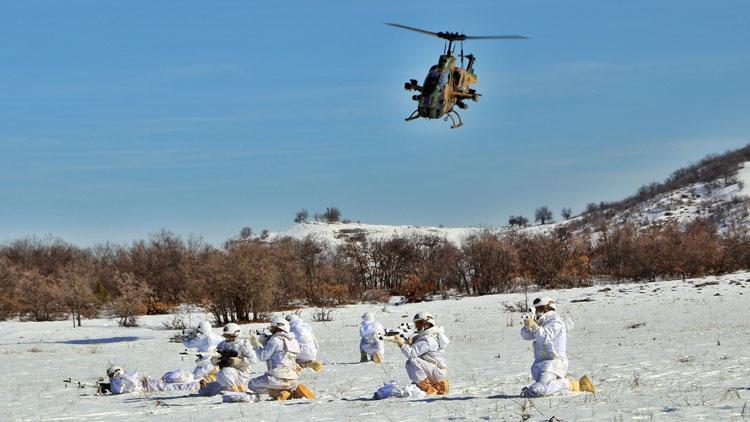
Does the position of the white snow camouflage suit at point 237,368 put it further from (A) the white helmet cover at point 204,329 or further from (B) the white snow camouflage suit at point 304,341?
(B) the white snow camouflage suit at point 304,341

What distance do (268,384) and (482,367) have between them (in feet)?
21.2

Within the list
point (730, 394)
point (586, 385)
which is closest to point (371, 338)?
Answer: point (586, 385)

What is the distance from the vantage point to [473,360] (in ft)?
69.8

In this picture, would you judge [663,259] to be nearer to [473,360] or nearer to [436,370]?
[473,360]

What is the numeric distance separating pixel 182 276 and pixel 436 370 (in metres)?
45.9

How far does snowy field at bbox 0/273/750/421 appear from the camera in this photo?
1179 cm

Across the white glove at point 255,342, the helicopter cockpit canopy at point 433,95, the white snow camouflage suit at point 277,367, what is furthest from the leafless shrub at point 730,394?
the helicopter cockpit canopy at point 433,95

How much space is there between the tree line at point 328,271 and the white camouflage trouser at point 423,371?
85.6ft

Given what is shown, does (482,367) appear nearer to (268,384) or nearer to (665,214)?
(268,384)

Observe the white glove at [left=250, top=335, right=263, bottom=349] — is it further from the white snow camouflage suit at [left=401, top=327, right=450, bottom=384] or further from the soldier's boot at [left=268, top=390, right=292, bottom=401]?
the white snow camouflage suit at [left=401, top=327, right=450, bottom=384]

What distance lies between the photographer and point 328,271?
5869 centimetres

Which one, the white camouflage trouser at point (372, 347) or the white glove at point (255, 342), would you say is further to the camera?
the white camouflage trouser at point (372, 347)

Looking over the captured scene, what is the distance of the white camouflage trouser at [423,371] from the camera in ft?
46.4

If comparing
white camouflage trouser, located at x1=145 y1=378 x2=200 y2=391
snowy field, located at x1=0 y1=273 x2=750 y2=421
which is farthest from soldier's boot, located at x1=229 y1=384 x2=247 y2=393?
white camouflage trouser, located at x1=145 y1=378 x2=200 y2=391
